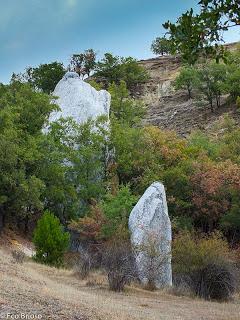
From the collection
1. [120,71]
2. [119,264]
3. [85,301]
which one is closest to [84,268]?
[119,264]

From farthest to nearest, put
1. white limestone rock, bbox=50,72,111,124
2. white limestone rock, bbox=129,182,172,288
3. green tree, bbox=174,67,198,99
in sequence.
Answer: green tree, bbox=174,67,198,99
white limestone rock, bbox=50,72,111,124
white limestone rock, bbox=129,182,172,288

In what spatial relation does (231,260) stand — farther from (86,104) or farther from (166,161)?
(86,104)

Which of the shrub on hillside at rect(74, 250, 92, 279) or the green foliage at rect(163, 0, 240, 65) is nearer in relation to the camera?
the green foliage at rect(163, 0, 240, 65)

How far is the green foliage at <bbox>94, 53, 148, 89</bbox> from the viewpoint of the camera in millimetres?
69625

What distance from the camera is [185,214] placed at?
33250 millimetres

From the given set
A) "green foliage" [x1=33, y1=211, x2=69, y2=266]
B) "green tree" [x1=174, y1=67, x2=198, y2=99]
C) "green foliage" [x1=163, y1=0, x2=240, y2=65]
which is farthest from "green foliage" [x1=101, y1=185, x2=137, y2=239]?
"green tree" [x1=174, y1=67, x2=198, y2=99]

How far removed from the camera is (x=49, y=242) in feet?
78.3

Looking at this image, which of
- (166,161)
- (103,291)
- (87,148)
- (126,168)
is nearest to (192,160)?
(166,161)

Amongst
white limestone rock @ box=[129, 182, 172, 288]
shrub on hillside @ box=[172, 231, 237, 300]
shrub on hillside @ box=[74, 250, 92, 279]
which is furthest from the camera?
white limestone rock @ box=[129, 182, 172, 288]

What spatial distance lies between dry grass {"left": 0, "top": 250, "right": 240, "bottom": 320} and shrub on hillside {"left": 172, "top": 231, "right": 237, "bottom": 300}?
0.91m

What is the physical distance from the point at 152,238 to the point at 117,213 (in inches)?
227

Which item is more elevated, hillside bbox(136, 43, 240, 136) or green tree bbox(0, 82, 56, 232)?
hillside bbox(136, 43, 240, 136)

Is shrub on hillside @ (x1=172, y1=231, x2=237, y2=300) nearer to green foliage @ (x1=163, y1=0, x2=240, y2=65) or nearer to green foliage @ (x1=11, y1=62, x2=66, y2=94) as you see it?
green foliage @ (x1=163, y1=0, x2=240, y2=65)

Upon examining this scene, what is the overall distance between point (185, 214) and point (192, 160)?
412cm
